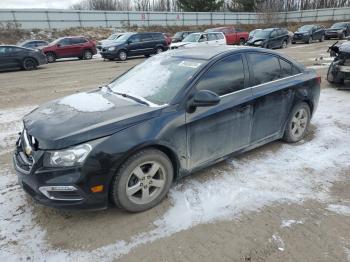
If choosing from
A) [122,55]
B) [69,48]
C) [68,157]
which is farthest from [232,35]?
[68,157]

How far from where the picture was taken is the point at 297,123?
507cm

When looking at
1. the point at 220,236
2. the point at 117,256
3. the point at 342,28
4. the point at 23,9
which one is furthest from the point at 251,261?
the point at 23,9

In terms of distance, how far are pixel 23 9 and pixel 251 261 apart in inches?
1533

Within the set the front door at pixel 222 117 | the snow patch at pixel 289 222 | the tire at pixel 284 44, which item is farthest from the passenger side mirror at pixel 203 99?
the tire at pixel 284 44

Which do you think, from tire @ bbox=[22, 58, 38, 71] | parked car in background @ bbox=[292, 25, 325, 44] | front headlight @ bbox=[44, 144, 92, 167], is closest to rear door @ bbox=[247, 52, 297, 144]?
front headlight @ bbox=[44, 144, 92, 167]

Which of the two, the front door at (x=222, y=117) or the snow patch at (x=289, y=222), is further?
the front door at (x=222, y=117)

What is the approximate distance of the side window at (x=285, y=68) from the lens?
4.75 m

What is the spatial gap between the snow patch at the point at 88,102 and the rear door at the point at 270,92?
1944 mm

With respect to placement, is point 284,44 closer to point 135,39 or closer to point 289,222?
point 135,39

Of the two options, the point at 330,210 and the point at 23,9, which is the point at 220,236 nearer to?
the point at 330,210

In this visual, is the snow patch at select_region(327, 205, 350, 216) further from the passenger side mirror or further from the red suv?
the red suv

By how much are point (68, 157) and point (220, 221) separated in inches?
64.0

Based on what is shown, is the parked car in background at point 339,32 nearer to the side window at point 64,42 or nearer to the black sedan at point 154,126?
the side window at point 64,42

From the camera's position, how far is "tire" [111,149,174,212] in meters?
3.14
